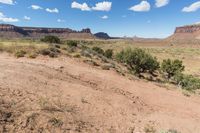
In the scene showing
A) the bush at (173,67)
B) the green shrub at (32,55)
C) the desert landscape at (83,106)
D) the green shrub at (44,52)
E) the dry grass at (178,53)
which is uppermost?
the green shrub at (44,52)

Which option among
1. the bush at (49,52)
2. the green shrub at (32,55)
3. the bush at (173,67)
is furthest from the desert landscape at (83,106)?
the bush at (173,67)

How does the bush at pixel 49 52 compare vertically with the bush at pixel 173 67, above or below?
above

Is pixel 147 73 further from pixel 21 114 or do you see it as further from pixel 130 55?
pixel 21 114

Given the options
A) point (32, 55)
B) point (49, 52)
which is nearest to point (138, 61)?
point (49, 52)

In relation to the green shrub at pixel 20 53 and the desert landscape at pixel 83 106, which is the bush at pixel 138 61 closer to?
the desert landscape at pixel 83 106

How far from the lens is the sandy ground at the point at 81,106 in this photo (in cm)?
862

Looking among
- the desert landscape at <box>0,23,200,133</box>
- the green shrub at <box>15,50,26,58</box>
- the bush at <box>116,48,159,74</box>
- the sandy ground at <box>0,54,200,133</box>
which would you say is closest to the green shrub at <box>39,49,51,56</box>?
the green shrub at <box>15,50,26,58</box>

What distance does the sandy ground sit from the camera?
8.62 meters

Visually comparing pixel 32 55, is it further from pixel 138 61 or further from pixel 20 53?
pixel 138 61

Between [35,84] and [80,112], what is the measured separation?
3243 millimetres

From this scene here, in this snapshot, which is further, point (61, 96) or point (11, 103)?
point (61, 96)

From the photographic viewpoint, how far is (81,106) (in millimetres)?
11500

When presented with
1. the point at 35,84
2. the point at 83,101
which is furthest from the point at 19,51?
the point at 83,101

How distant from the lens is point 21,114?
850 centimetres
